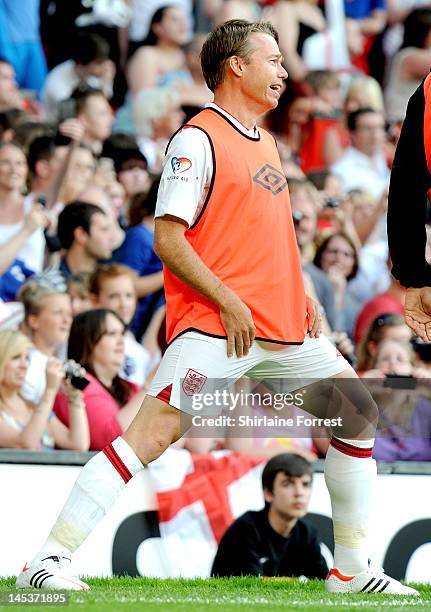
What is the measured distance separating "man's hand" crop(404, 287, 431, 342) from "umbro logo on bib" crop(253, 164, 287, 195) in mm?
803

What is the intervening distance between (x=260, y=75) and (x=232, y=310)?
41.2 inches

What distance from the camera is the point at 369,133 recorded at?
1363cm

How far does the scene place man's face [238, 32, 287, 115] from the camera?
5.64 metres

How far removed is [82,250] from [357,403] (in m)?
4.73

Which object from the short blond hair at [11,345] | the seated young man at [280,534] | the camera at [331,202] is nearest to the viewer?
the seated young man at [280,534]

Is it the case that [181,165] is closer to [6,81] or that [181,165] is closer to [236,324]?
[236,324]

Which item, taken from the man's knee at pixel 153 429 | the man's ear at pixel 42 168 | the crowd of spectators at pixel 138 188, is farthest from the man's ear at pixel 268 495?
the man's ear at pixel 42 168

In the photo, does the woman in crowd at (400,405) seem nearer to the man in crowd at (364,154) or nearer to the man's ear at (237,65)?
the man's ear at (237,65)

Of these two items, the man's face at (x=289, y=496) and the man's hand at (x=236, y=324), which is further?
the man's face at (x=289, y=496)

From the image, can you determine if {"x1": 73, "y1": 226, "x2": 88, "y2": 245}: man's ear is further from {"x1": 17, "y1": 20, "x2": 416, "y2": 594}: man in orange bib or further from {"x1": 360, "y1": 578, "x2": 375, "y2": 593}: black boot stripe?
{"x1": 360, "y1": 578, "x2": 375, "y2": 593}: black boot stripe

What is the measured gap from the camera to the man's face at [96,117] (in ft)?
40.4

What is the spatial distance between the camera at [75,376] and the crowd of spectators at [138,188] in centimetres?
2

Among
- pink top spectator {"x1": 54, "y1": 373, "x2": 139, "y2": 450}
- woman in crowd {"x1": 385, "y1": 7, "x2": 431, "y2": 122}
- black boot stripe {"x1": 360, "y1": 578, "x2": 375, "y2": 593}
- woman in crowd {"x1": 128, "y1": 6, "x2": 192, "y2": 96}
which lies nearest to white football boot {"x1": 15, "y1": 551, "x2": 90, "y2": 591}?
black boot stripe {"x1": 360, "y1": 578, "x2": 375, "y2": 593}

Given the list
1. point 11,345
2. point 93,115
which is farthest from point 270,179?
point 93,115
